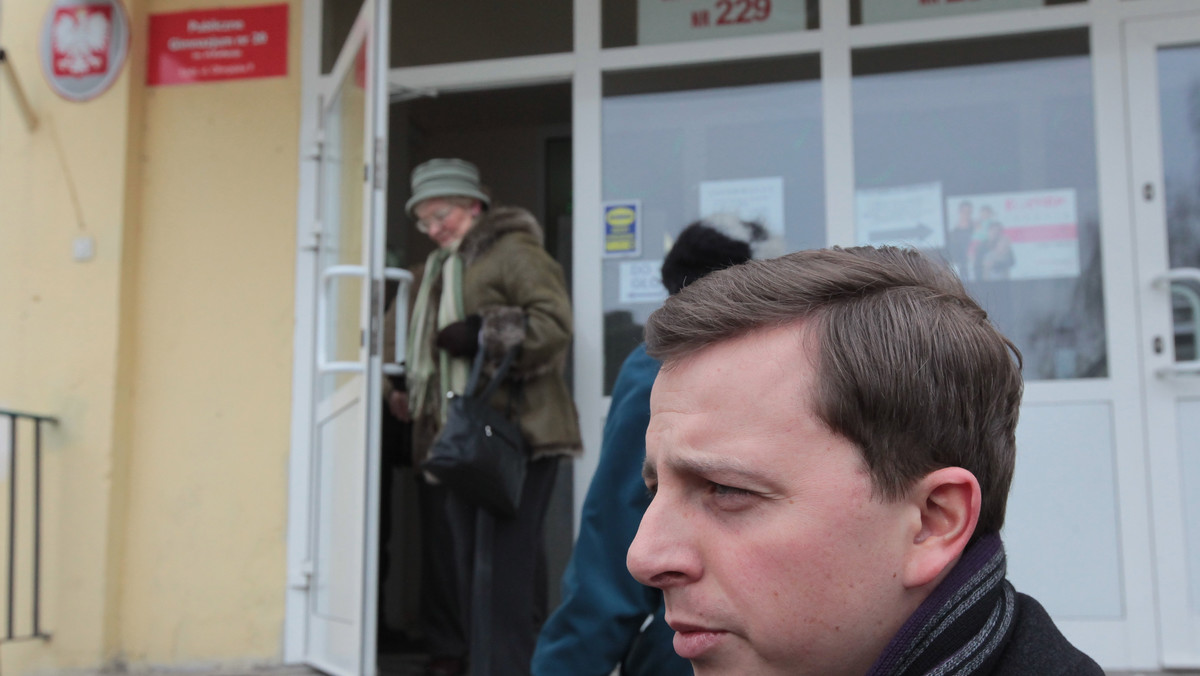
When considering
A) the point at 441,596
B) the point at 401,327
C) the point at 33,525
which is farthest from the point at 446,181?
the point at 33,525

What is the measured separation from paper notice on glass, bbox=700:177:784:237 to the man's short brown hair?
120 inches

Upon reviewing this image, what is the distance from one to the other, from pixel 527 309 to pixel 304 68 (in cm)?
Answer: 166

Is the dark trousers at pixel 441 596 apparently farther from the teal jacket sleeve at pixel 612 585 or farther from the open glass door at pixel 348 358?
the teal jacket sleeve at pixel 612 585

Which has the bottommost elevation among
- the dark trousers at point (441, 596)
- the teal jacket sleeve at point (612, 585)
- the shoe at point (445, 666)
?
the shoe at point (445, 666)

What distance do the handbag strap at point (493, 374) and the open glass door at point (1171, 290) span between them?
2232 mm

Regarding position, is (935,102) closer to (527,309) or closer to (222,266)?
(527,309)

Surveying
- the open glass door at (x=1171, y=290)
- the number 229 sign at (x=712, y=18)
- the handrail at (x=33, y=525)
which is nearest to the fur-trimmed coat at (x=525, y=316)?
the number 229 sign at (x=712, y=18)

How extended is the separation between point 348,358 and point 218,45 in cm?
164

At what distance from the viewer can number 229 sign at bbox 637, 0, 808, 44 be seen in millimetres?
4027

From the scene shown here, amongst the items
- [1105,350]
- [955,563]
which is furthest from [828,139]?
[955,563]

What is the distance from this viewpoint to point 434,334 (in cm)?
379

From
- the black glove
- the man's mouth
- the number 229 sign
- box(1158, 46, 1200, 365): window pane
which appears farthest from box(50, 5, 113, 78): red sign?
the man's mouth

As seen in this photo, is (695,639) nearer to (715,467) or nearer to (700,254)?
(715,467)

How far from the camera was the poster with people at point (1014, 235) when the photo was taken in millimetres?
3734
